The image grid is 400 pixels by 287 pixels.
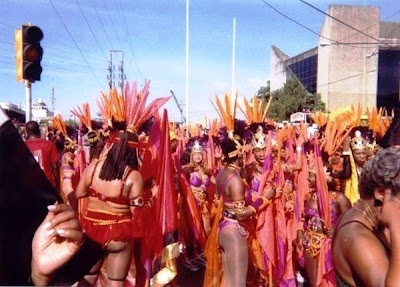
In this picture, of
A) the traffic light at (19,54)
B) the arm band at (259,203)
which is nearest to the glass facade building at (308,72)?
the traffic light at (19,54)

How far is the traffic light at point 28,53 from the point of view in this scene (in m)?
6.36

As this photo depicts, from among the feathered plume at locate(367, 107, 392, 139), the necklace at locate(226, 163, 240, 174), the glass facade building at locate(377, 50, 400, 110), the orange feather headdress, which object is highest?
Answer: the glass facade building at locate(377, 50, 400, 110)

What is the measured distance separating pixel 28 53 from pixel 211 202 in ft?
10.2

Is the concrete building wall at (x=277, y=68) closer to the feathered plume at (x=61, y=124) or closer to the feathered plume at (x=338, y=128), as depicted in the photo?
the feathered plume at (x=61, y=124)

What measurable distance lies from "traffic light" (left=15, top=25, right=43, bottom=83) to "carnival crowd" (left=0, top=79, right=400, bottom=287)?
2.61 feet

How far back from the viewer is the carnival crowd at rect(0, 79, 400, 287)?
1555 mm

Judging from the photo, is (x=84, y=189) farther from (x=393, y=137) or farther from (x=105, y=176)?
(x=393, y=137)

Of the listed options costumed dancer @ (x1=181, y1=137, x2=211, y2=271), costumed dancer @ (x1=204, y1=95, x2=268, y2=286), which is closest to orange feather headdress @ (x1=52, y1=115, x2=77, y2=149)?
costumed dancer @ (x1=181, y1=137, x2=211, y2=271)

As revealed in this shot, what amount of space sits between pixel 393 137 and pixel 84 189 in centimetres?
306

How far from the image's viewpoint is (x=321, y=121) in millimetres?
7660

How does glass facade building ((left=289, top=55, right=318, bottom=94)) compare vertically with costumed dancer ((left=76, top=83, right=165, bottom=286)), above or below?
above

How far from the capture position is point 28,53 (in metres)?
6.43

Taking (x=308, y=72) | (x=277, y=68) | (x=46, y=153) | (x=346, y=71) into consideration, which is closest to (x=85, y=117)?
(x=46, y=153)

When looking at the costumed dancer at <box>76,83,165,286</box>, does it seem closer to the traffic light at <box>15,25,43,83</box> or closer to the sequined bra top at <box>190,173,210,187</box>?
the traffic light at <box>15,25,43,83</box>
